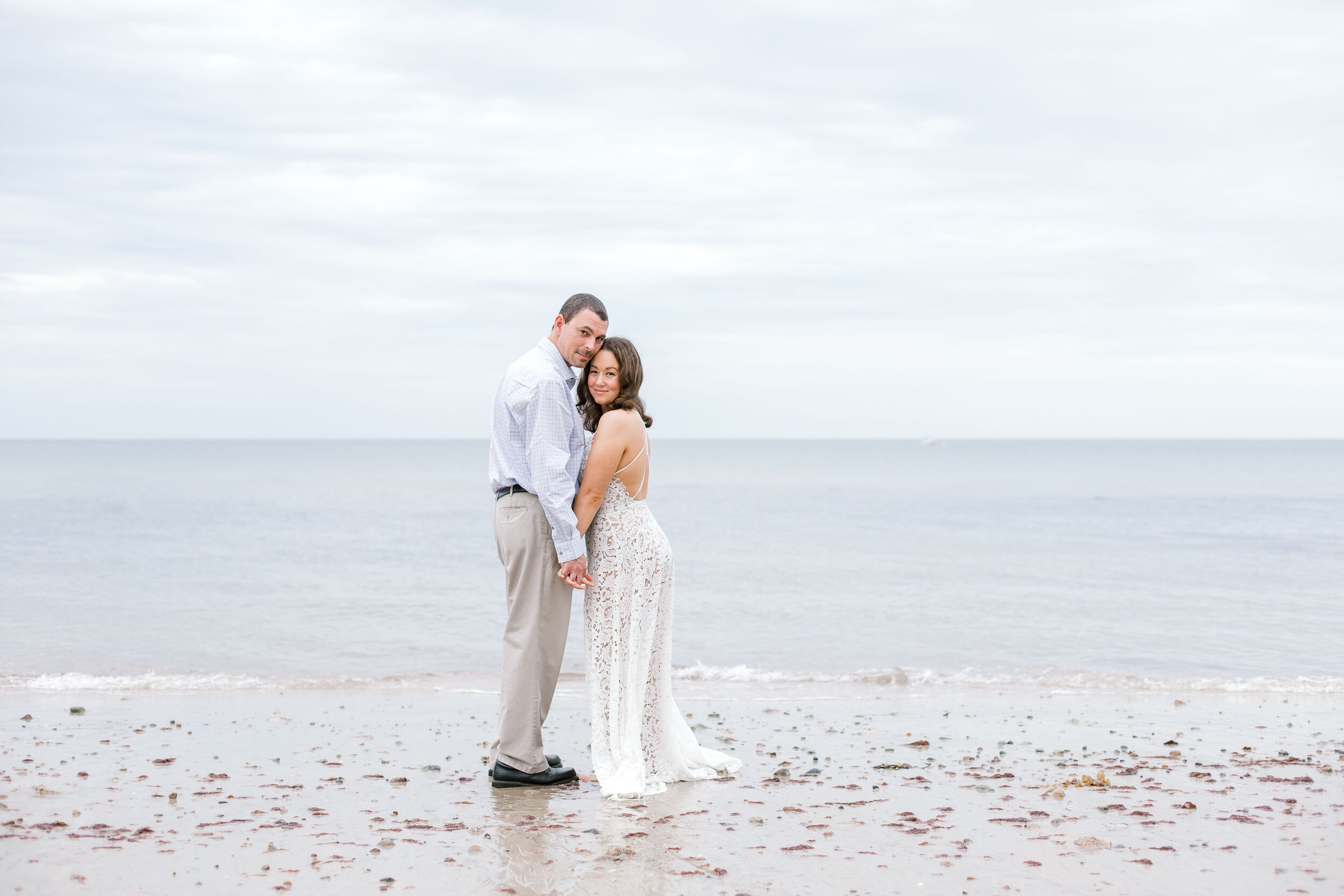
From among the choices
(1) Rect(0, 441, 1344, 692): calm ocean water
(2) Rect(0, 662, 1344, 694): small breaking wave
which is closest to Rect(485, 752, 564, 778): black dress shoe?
(2) Rect(0, 662, 1344, 694): small breaking wave

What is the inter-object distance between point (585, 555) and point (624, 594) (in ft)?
1.05

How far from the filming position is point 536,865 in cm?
459

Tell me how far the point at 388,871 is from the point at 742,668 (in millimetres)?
7477

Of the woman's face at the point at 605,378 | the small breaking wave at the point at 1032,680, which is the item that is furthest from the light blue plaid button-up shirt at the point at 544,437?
the small breaking wave at the point at 1032,680

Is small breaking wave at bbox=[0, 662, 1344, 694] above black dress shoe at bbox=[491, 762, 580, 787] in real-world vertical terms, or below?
below

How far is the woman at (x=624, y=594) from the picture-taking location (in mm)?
5730

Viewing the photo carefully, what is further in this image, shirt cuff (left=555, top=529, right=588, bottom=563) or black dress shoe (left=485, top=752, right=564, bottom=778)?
black dress shoe (left=485, top=752, right=564, bottom=778)

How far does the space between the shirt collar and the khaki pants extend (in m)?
0.69

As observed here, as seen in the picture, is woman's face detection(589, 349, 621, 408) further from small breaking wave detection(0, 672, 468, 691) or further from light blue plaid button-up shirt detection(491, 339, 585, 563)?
small breaking wave detection(0, 672, 468, 691)

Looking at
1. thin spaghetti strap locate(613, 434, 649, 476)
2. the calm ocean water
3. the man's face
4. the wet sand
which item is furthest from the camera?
the calm ocean water

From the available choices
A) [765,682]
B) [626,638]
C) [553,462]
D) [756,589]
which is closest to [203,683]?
[765,682]

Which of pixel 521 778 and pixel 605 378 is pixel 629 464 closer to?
pixel 605 378

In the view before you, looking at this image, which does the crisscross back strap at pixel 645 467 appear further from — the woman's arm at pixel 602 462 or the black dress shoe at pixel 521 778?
the black dress shoe at pixel 521 778

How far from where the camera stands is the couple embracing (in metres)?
5.60
